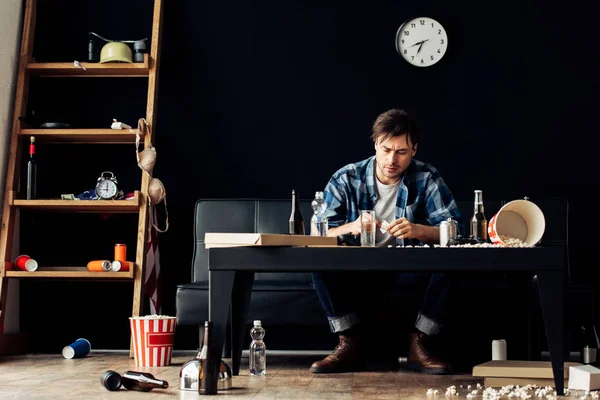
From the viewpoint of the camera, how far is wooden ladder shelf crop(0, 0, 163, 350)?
4.40m

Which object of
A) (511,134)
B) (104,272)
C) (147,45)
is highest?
(147,45)

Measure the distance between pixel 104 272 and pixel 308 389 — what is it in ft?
5.93

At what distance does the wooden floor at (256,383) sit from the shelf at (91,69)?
160 centimetres

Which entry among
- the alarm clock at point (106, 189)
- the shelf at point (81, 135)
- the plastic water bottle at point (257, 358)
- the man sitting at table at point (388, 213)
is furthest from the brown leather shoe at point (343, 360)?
the shelf at point (81, 135)

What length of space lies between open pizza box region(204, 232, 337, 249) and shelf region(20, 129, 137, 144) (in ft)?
5.83

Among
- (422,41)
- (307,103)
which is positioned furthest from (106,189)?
(422,41)

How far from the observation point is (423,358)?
3404 mm

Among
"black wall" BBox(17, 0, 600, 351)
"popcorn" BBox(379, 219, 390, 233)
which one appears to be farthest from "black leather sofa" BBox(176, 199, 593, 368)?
"black wall" BBox(17, 0, 600, 351)

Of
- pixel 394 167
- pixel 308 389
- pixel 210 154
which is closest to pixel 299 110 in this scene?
pixel 210 154

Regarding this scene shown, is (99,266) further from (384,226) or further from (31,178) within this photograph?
(384,226)

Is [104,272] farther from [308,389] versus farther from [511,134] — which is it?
[511,134]

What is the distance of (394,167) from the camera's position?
356cm

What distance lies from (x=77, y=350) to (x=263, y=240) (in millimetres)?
2002

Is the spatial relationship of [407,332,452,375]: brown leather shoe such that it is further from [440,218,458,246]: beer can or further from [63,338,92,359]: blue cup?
[63,338,92,359]: blue cup
